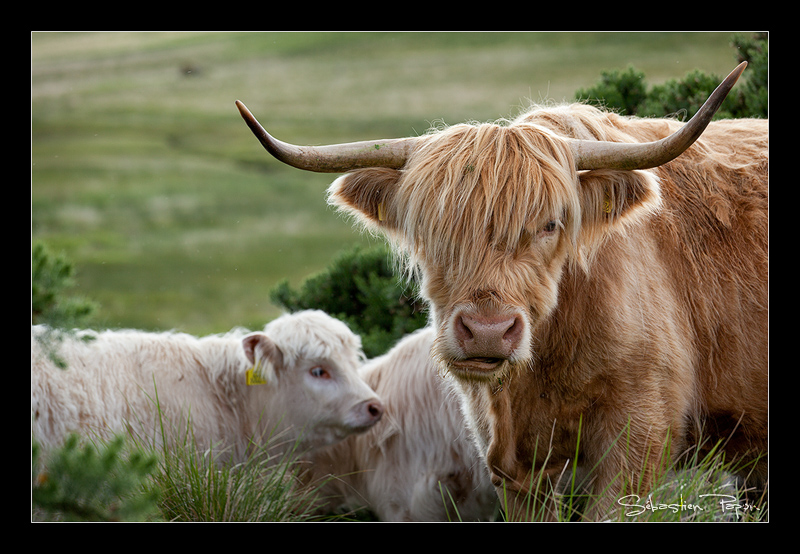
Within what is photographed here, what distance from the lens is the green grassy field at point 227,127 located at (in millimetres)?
19906

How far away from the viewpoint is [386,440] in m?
4.96

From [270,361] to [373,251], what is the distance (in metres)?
1.86

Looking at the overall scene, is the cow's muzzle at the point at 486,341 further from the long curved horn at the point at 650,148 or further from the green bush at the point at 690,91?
the green bush at the point at 690,91

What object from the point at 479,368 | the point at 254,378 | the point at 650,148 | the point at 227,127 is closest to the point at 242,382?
the point at 254,378

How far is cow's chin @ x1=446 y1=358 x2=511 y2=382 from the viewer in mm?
2723

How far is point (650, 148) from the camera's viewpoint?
288 cm

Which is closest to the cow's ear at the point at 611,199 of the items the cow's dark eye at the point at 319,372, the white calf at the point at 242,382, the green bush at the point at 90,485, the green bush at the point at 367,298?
the green bush at the point at 90,485

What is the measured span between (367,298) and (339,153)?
10.6 feet

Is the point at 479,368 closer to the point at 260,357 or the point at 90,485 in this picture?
the point at 90,485

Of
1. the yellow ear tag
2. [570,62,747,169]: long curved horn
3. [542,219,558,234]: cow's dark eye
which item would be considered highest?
[570,62,747,169]: long curved horn

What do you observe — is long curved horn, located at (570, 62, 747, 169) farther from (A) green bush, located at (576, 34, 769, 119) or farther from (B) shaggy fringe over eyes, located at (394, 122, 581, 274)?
(A) green bush, located at (576, 34, 769, 119)

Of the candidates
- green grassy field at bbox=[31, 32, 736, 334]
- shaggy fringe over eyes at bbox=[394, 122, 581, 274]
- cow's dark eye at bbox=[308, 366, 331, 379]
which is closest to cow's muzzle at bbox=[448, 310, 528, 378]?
shaggy fringe over eyes at bbox=[394, 122, 581, 274]

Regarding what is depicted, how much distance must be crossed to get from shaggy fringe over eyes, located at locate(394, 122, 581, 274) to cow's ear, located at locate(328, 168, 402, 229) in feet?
0.60
